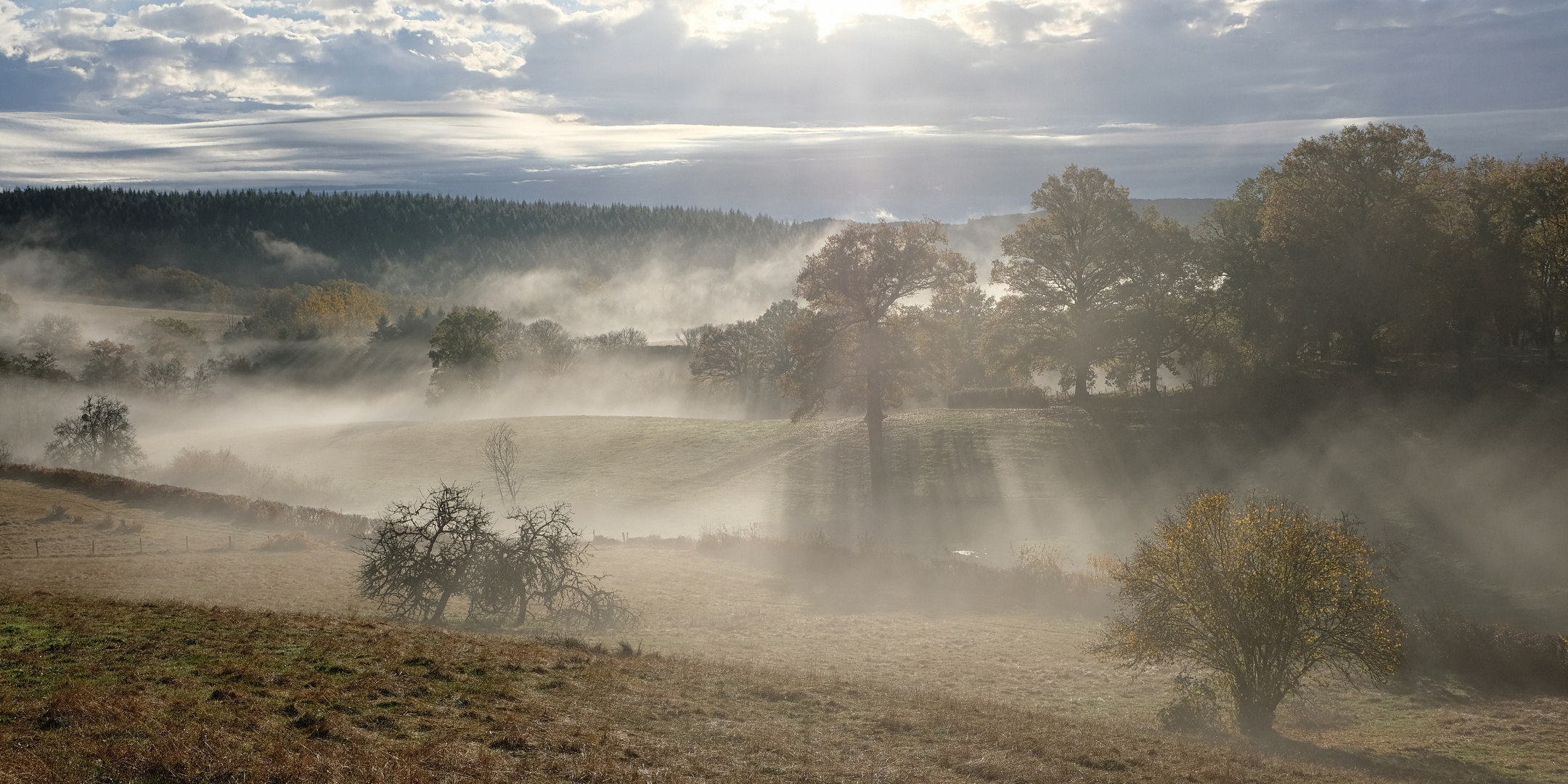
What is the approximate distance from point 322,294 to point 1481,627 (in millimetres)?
174183

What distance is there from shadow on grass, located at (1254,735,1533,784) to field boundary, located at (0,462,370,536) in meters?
33.6

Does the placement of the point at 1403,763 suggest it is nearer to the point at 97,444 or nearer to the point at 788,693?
the point at 788,693

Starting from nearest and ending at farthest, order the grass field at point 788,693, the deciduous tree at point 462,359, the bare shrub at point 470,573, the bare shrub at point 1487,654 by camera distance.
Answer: the grass field at point 788,693 → the bare shrub at point 1487,654 → the bare shrub at point 470,573 → the deciduous tree at point 462,359

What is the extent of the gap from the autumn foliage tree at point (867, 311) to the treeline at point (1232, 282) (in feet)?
0.29

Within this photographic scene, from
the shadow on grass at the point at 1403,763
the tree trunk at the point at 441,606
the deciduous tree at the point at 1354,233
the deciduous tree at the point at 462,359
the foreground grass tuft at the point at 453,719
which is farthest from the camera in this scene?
the deciduous tree at the point at 462,359

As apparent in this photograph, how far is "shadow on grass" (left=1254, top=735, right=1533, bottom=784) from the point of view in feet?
51.6

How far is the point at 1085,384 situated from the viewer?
2248 inches

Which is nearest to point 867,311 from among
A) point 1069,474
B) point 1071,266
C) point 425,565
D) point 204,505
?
point 1069,474

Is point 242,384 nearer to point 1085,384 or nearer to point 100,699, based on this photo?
point 1085,384

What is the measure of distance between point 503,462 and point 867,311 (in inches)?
921

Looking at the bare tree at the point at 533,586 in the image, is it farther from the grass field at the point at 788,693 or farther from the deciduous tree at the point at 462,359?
the deciduous tree at the point at 462,359

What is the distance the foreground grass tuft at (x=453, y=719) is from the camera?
446 inches

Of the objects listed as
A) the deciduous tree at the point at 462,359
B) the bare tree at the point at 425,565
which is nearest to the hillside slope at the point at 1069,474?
the bare tree at the point at 425,565

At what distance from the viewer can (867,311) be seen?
45156mm
